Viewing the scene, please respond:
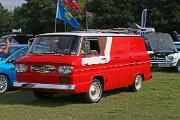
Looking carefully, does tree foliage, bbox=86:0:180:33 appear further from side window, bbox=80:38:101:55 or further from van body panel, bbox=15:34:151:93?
side window, bbox=80:38:101:55

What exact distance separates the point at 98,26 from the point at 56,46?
51.1 metres

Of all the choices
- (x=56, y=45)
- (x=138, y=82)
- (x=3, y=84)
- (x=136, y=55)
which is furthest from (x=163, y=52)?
(x=56, y=45)

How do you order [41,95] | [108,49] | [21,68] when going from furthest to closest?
[41,95]
[108,49]
[21,68]

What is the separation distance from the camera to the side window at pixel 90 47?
37.6 ft

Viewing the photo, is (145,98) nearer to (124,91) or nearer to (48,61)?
(124,91)

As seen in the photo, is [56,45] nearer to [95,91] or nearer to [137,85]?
[95,91]

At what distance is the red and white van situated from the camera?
35.7 feet

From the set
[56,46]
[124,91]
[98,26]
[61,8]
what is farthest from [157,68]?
[98,26]

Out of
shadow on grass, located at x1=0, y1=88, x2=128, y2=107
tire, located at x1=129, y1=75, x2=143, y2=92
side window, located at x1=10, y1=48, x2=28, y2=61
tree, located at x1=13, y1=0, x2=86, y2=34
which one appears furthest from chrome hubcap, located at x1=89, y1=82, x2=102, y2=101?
tree, located at x1=13, y1=0, x2=86, y2=34

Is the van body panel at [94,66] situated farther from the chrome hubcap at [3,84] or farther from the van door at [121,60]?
the chrome hubcap at [3,84]

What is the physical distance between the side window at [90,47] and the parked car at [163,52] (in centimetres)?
917

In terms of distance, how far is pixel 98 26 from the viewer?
62.5 meters

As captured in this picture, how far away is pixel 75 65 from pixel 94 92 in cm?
121

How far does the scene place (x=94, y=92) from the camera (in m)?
11.7
